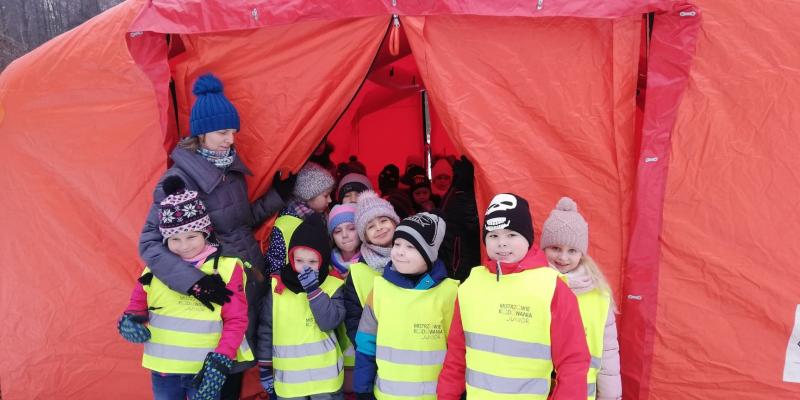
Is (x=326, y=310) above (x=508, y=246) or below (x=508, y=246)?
below

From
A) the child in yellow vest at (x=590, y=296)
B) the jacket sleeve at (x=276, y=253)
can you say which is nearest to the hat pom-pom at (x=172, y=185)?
the jacket sleeve at (x=276, y=253)

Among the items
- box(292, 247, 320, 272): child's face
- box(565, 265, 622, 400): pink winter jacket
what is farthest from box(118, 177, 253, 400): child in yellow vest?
box(565, 265, 622, 400): pink winter jacket

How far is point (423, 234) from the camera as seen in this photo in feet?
6.64

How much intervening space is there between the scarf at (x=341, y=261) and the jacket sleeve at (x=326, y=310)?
8.4 inches

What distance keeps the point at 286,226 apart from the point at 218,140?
0.57m

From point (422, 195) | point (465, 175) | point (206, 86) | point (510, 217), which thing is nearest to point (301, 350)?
point (510, 217)

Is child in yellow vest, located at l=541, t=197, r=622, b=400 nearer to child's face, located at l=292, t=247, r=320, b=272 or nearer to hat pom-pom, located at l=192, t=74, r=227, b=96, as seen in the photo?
child's face, located at l=292, t=247, r=320, b=272

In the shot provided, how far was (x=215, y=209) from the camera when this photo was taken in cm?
254

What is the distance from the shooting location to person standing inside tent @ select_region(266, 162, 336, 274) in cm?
279

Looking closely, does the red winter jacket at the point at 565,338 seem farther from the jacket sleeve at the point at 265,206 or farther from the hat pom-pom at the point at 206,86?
the hat pom-pom at the point at 206,86

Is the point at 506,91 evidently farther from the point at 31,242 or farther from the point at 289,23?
the point at 31,242

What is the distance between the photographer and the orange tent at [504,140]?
2373mm

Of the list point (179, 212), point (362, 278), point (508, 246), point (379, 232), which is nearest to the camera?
point (508, 246)

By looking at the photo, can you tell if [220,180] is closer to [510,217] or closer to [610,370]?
[510,217]
